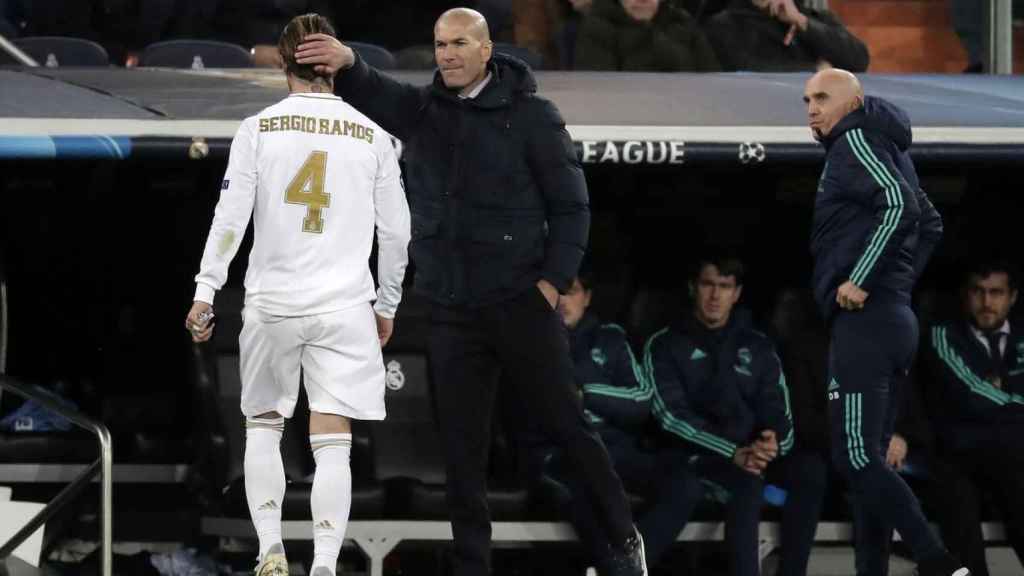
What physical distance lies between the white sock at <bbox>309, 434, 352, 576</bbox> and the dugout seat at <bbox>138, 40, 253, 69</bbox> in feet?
10.4

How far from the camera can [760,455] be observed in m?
6.93

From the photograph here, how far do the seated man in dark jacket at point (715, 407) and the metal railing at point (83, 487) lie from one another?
1.94 meters

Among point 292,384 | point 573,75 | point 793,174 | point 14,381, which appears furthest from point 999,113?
point 14,381

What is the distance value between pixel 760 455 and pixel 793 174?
63.4 inches

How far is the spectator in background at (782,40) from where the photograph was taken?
8.49 m

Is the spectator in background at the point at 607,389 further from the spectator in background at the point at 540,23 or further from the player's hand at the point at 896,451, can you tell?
the spectator in background at the point at 540,23

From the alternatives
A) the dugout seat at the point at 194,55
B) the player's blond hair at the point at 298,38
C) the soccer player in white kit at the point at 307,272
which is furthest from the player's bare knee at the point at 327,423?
the dugout seat at the point at 194,55

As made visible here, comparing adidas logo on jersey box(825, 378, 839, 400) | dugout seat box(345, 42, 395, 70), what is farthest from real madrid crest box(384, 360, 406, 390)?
adidas logo on jersey box(825, 378, 839, 400)

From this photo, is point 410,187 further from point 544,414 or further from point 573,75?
point 573,75

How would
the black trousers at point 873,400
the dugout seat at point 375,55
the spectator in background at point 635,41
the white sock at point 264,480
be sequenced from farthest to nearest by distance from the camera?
1. the spectator in background at point 635,41
2. the dugout seat at point 375,55
3. the black trousers at point 873,400
4. the white sock at point 264,480

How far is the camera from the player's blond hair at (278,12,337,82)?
17.1 ft

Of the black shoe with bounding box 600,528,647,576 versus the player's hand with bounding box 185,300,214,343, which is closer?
the player's hand with bounding box 185,300,214,343

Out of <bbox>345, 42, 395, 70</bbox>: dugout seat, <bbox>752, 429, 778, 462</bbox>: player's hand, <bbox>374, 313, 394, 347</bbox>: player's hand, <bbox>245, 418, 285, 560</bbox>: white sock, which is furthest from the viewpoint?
<bbox>345, 42, 395, 70</bbox>: dugout seat

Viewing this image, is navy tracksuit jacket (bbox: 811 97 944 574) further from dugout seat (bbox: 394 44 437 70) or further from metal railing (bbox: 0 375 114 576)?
dugout seat (bbox: 394 44 437 70)
